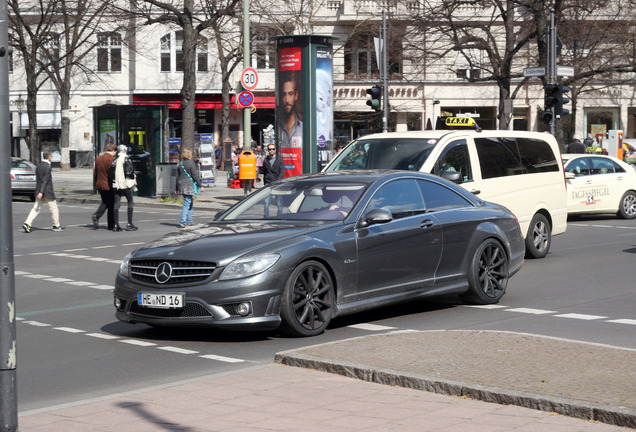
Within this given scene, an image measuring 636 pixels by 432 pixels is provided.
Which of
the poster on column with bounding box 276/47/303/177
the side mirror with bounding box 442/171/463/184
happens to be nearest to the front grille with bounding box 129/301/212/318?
Answer: the side mirror with bounding box 442/171/463/184

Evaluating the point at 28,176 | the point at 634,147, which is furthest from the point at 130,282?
the point at 634,147

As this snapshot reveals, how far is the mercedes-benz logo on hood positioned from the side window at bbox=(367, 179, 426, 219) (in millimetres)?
2100

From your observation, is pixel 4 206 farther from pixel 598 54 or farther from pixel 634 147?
pixel 634 147

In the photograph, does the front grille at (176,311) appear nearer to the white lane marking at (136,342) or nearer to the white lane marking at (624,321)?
the white lane marking at (136,342)

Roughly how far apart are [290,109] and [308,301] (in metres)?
19.1

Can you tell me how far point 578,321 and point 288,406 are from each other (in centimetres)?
455

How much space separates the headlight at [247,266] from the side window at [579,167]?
16124 mm

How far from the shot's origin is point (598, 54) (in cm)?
3850

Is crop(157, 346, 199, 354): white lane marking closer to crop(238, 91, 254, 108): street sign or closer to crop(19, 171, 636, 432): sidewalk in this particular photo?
crop(19, 171, 636, 432): sidewalk

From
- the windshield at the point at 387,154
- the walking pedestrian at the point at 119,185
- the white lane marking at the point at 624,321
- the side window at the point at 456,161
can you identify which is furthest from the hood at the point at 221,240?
the walking pedestrian at the point at 119,185

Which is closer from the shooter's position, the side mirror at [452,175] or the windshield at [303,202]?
the windshield at [303,202]

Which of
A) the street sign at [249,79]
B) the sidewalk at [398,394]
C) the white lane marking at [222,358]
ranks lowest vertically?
the white lane marking at [222,358]

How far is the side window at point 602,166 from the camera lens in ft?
80.3

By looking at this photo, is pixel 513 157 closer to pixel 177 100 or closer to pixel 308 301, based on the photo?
pixel 308 301
